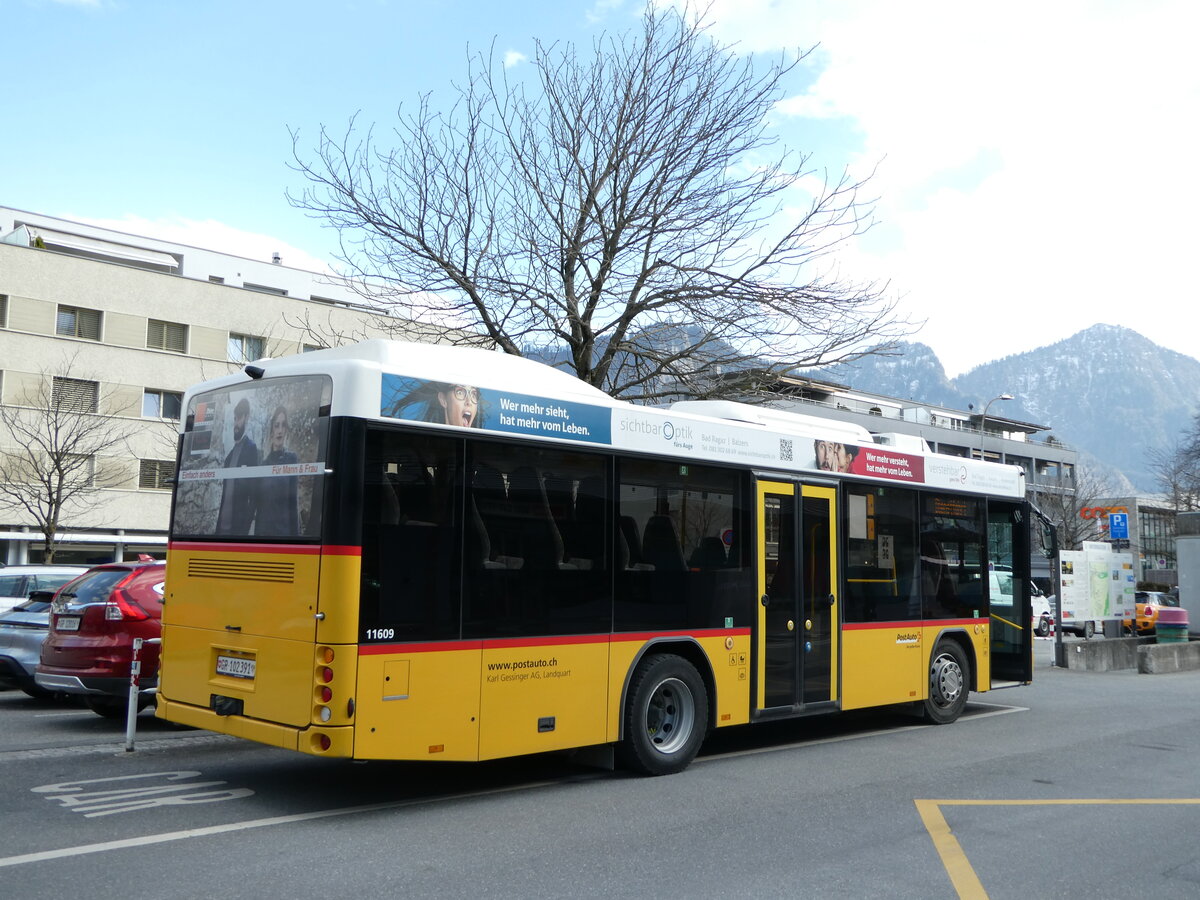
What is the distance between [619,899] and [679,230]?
12.1 m

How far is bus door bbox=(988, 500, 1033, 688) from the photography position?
1320cm

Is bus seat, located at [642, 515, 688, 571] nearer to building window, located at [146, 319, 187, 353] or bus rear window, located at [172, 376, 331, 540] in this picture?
bus rear window, located at [172, 376, 331, 540]

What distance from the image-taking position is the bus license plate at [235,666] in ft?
23.9

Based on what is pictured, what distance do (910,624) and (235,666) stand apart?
7.06 m

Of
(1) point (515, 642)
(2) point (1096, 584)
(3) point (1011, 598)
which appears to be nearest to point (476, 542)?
(1) point (515, 642)

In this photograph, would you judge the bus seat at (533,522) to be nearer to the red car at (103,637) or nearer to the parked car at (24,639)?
the red car at (103,637)

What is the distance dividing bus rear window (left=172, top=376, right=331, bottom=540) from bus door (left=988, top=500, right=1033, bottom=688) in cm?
888

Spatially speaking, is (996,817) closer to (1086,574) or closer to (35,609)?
(35,609)

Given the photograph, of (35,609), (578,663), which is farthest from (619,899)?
(35,609)

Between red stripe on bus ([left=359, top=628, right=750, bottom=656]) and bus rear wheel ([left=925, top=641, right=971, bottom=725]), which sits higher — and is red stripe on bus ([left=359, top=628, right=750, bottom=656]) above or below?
above

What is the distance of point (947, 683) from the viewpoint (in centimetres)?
1216

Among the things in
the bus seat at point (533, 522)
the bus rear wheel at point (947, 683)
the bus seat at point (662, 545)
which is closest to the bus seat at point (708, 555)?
the bus seat at point (662, 545)

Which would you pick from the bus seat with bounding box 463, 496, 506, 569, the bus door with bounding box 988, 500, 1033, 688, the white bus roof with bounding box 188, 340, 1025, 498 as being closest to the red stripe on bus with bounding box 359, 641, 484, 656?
the bus seat with bounding box 463, 496, 506, 569

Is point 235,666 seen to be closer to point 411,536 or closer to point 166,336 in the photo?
point 411,536
